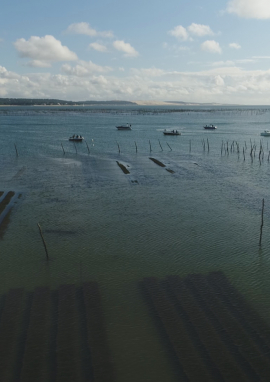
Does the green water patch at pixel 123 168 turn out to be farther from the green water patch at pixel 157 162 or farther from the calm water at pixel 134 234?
the green water patch at pixel 157 162

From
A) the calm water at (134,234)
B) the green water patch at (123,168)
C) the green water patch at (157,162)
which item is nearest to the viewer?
the calm water at (134,234)

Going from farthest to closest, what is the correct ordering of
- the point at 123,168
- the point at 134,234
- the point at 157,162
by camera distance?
1. the point at 157,162
2. the point at 123,168
3. the point at 134,234

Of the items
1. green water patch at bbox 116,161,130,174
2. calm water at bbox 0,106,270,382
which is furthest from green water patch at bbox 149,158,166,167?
green water patch at bbox 116,161,130,174

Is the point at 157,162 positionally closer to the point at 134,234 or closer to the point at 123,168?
the point at 123,168

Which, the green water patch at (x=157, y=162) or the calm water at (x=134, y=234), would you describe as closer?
the calm water at (x=134, y=234)

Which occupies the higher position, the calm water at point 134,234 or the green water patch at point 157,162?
the green water patch at point 157,162

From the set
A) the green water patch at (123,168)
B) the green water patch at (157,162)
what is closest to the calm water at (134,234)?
the green water patch at (123,168)

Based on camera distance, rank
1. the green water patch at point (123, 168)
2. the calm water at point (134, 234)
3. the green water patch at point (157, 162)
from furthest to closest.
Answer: the green water patch at point (157, 162) → the green water patch at point (123, 168) → the calm water at point (134, 234)

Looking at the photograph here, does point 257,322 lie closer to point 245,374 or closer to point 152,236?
point 245,374

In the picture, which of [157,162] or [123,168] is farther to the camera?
[157,162]

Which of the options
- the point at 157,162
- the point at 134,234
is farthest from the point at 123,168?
the point at 134,234

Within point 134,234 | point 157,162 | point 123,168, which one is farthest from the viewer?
point 157,162

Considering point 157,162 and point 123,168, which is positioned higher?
point 157,162

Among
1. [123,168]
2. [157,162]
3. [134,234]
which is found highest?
[157,162]
